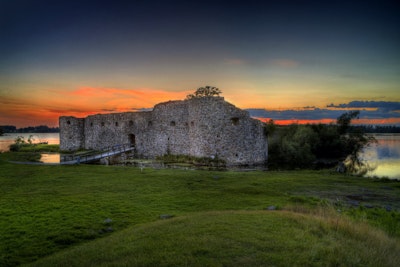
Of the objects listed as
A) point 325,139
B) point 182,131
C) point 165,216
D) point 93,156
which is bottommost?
point 165,216

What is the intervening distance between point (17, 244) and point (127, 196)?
161 inches

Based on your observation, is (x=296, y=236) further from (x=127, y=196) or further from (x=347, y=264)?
(x=127, y=196)

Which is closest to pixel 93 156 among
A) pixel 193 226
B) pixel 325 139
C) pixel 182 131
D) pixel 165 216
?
pixel 182 131

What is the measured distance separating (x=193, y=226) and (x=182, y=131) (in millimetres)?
18680

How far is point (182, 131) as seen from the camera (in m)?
23.8

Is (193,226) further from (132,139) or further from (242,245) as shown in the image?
(132,139)

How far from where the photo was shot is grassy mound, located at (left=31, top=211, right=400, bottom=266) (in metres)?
3.86

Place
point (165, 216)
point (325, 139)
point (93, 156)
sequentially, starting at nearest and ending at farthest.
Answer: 1. point (165, 216)
2. point (93, 156)
3. point (325, 139)

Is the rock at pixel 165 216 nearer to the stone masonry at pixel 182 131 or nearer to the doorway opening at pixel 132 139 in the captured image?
the stone masonry at pixel 182 131

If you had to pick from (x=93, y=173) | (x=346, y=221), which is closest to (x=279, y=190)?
(x=346, y=221)

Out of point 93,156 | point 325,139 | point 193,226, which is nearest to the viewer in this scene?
point 193,226

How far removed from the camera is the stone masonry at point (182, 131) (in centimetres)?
→ 2125

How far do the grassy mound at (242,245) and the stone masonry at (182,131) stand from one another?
612 inches

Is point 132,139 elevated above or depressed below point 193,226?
above
